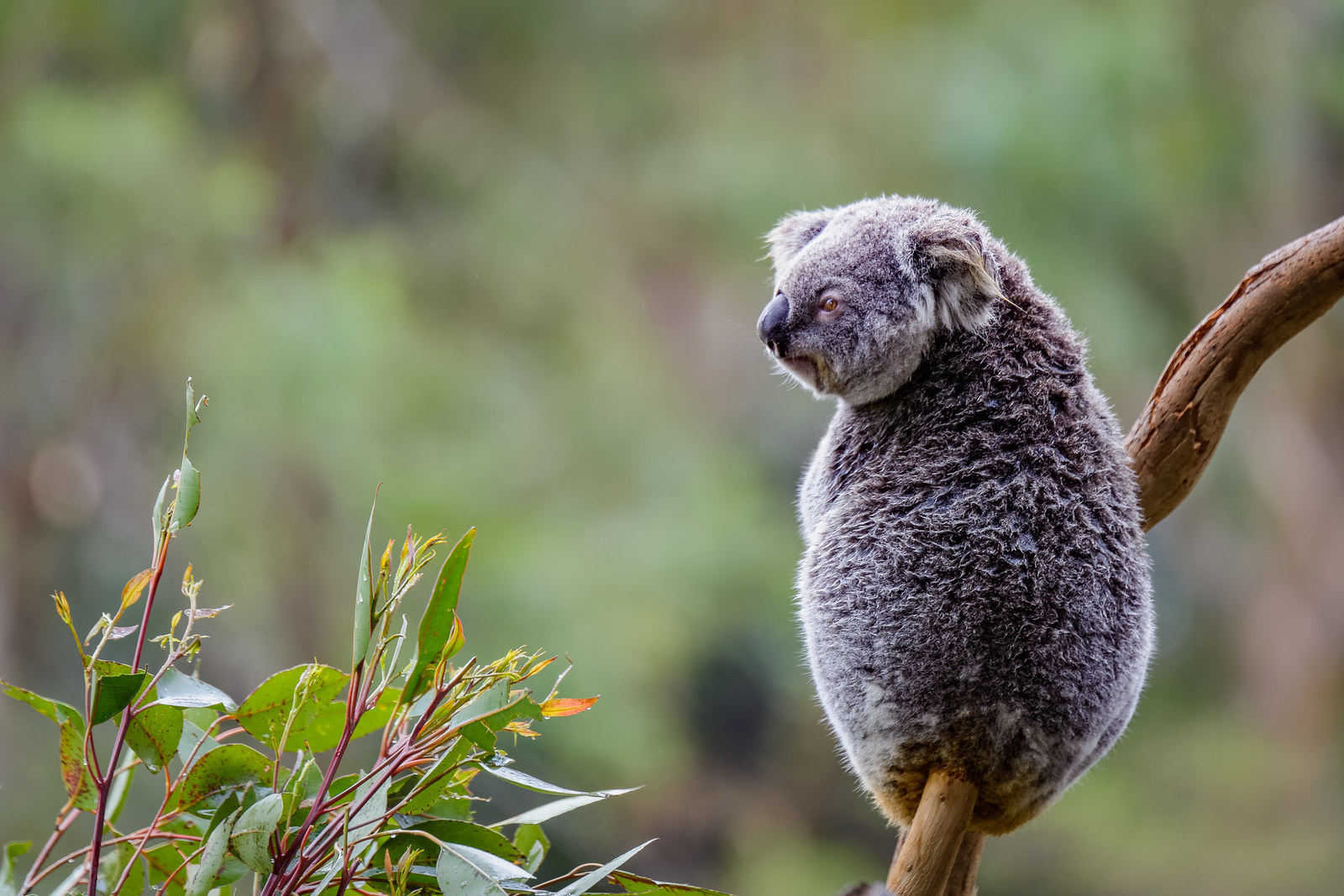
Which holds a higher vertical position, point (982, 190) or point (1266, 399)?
point (1266, 399)

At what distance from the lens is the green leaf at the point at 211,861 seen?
848 millimetres

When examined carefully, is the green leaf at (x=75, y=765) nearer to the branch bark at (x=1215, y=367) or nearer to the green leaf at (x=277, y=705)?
the green leaf at (x=277, y=705)

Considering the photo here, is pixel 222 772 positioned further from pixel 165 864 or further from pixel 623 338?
pixel 623 338

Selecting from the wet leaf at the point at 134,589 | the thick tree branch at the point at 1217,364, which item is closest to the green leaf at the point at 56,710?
the wet leaf at the point at 134,589

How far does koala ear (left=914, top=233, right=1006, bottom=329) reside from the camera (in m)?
1.12

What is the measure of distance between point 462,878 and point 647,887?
17 centimetres

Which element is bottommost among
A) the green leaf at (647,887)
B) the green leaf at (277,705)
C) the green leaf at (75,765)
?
the green leaf at (75,765)

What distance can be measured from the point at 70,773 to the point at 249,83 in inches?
169

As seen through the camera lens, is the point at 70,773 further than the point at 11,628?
No

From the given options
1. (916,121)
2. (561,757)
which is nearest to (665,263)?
(916,121)

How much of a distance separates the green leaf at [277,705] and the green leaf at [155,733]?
5 centimetres

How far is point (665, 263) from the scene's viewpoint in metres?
6.59

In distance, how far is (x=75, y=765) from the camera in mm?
923

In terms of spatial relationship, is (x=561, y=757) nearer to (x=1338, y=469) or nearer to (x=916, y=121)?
(x=916, y=121)
